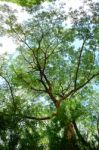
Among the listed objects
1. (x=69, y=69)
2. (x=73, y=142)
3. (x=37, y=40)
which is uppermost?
(x=37, y=40)

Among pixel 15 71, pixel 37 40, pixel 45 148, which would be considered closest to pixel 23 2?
pixel 37 40

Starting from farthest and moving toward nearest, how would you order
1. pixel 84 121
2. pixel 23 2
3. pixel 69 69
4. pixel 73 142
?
pixel 69 69, pixel 84 121, pixel 23 2, pixel 73 142

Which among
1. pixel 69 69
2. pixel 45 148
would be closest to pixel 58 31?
pixel 69 69

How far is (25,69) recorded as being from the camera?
67.4 ft

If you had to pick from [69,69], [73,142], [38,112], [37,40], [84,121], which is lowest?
[73,142]

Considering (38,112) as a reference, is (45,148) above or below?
below

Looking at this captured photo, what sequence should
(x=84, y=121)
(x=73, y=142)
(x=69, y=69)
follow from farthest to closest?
(x=69, y=69), (x=84, y=121), (x=73, y=142)

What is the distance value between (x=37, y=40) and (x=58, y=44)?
1.23 metres

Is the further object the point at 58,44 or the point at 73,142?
the point at 58,44

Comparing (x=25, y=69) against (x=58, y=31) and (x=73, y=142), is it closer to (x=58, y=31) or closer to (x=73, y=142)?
(x=58, y=31)

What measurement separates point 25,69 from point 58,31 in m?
3.12

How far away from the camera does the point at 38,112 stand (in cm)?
2022

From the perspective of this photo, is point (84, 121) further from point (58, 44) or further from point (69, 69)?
point (58, 44)

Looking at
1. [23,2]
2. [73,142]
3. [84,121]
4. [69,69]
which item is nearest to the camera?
[73,142]
